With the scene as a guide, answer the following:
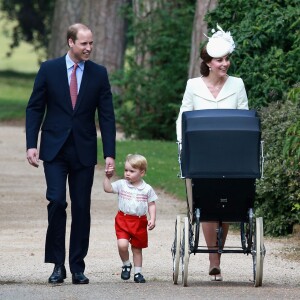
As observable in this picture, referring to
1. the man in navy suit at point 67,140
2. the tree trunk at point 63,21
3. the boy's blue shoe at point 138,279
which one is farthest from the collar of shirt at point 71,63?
the tree trunk at point 63,21

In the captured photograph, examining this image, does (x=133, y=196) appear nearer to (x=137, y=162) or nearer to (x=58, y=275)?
(x=137, y=162)

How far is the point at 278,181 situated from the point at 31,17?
43507 millimetres

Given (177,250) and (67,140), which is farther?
(67,140)

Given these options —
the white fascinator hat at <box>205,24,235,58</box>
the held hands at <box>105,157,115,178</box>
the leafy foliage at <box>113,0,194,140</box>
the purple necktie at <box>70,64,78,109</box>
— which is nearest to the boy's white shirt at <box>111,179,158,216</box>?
the held hands at <box>105,157,115,178</box>

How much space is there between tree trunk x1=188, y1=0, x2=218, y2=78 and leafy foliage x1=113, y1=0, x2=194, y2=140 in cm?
251

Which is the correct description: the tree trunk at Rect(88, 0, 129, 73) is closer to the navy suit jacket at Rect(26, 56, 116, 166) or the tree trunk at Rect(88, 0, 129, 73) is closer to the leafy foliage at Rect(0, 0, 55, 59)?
the leafy foliage at Rect(0, 0, 55, 59)

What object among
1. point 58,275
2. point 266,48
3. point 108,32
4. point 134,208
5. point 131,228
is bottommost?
point 58,275

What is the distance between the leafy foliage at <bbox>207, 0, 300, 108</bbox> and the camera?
1622 centimetres

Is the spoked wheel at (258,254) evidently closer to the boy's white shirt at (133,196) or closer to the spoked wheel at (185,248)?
the spoked wheel at (185,248)

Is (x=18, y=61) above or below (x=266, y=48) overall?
above

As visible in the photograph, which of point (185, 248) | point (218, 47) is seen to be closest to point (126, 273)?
point (185, 248)

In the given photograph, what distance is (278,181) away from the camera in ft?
45.1

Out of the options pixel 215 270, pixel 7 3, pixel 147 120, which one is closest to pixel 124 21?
pixel 147 120

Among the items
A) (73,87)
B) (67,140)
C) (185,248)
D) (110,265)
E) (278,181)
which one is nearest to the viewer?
(185,248)
